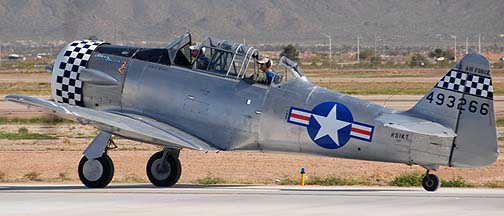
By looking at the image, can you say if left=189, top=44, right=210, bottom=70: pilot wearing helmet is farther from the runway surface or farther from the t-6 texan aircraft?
the runway surface

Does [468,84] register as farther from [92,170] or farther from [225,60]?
[92,170]

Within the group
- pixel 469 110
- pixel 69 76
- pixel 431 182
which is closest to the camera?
pixel 469 110

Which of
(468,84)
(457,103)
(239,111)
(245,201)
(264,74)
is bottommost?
(245,201)

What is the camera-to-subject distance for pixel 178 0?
475 feet

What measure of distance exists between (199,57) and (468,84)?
412 centimetres

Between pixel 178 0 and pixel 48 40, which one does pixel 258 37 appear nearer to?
pixel 178 0

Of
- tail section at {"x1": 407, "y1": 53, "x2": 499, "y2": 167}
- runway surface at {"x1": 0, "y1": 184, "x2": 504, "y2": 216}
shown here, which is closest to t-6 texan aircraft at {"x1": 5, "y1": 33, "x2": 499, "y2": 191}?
tail section at {"x1": 407, "y1": 53, "x2": 499, "y2": 167}

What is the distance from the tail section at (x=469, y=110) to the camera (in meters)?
14.9

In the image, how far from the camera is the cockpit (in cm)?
1675

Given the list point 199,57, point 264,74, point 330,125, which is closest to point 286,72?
point 264,74

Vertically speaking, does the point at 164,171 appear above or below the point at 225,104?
below

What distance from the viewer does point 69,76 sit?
1772 centimetres

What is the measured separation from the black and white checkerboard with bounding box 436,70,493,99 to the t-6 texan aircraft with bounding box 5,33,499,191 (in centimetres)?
1

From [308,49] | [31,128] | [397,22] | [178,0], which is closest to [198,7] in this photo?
[178,0]
